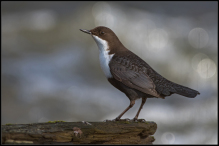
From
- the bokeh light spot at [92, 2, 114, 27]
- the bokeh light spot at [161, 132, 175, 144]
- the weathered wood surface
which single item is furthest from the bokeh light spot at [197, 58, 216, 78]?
the weathered wood surface

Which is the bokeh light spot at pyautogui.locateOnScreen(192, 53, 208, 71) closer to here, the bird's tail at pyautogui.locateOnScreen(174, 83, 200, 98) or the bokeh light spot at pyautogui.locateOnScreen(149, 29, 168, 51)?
the bokeh light spot at pyautogui.locateOnScreen(149, 29, 168, 51)

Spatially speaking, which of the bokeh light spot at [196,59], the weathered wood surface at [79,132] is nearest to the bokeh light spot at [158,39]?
the bokeh light spot at [196,59]

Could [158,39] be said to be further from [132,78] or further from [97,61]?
[132,78]

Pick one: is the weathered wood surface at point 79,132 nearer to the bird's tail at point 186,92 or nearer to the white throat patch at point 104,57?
the bird's tail at point 186,92

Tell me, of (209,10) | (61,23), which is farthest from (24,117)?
(209,10)

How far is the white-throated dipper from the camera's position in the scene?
404cm

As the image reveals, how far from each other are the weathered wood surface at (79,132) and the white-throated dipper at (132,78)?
416mm

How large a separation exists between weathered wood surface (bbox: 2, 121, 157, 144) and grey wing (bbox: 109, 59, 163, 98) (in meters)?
0.47

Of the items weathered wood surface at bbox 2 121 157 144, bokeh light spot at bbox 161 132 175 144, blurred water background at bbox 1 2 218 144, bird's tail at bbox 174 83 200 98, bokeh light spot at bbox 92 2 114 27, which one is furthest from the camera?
bokeh light spot at bbox 92 2 114 27

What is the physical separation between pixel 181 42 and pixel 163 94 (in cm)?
724

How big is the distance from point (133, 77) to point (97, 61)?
6.52 metres

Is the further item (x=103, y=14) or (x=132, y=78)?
(x=103, y=14)

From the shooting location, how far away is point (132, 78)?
13.5 feet

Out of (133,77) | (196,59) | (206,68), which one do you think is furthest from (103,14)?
(133,77)
